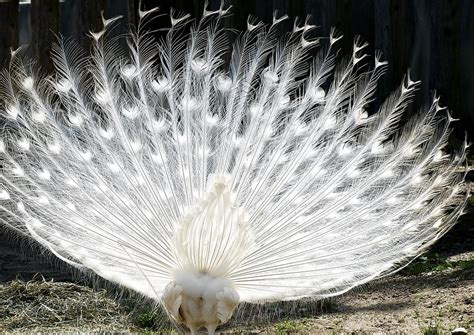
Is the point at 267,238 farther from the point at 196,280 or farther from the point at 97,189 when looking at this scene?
the point at 97,189

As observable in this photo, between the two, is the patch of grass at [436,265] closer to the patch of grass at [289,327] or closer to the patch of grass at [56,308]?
the patch of grass at [289,327]

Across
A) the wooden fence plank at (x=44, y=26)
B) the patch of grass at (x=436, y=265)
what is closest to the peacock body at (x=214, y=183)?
the patch of grass at (x=436, y=265)

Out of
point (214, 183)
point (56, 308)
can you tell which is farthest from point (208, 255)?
point (56, 308)

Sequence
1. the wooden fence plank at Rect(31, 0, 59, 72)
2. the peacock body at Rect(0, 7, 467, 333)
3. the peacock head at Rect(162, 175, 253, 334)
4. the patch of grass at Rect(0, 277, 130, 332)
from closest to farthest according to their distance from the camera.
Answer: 1. the peacock head at Rect(162, 175, 253, 334)
2. the peacock body at Rect(0, 7, 467, 333)
3. the patch of grass at Rect(0, 277, 130, 332)
4. the wooden fence plank at Rect(31, 0, 59, 72)

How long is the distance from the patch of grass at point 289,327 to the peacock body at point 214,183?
491mm

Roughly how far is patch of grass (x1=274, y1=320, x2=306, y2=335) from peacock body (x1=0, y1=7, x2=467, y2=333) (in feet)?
1.61

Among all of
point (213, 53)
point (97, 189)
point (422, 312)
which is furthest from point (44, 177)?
point (422, 312)

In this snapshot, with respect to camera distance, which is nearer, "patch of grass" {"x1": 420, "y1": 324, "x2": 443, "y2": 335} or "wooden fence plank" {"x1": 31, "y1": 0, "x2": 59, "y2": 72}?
"patch of grass" {"x1": 420, "y1": 324, "x2": 443, "y2": 335}

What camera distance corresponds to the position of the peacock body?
18.1 feet

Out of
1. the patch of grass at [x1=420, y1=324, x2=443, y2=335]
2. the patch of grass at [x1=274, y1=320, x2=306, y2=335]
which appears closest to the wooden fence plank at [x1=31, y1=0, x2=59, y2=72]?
the patch of grass at [x1=274, y1=320, x2=306, y2=335]

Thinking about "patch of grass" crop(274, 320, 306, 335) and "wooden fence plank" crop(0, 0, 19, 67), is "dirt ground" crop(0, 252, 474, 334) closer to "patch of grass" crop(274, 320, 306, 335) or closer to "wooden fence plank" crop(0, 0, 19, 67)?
"patch of grass" crop(274, 320, 306, 335)

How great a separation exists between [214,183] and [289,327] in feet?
4.11

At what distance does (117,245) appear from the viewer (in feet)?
18.5

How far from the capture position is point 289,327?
6.20 metres
